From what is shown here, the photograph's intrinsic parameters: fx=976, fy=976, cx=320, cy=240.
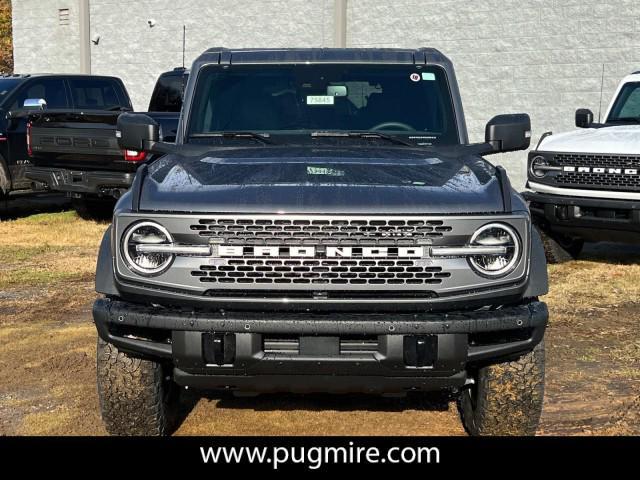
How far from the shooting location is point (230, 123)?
5.38 m

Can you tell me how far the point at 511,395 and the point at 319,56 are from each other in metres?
2.41

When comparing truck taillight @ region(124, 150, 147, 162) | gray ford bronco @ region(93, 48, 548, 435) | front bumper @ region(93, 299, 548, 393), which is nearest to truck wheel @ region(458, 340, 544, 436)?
gray ford bronco @ region(93, 48, 548, 435)

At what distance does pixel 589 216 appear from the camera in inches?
347

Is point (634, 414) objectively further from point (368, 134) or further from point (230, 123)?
point (230, 123)

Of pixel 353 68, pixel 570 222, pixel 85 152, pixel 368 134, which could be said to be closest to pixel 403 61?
pixel 353 68

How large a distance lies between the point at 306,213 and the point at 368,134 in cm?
143

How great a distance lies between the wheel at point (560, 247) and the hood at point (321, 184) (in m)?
5.01

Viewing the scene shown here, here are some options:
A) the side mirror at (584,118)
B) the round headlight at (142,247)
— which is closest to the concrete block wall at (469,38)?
the side mirror at (584,118)

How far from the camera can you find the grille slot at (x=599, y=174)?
8.59 meters

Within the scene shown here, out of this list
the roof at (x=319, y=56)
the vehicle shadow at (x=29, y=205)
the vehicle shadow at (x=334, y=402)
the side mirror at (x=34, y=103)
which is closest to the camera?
the vehicle shadow at (x=334, y=402)

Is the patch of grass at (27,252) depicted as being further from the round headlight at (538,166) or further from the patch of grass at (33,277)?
the round headlight at (538,166)

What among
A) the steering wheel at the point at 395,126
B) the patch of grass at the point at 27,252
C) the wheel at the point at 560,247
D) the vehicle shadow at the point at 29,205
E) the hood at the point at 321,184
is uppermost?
the steering wheel at the point at 395,126

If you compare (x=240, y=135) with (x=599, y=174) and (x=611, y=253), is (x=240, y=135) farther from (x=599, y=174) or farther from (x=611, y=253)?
(x=611, y=253)

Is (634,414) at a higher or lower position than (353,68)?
lower
